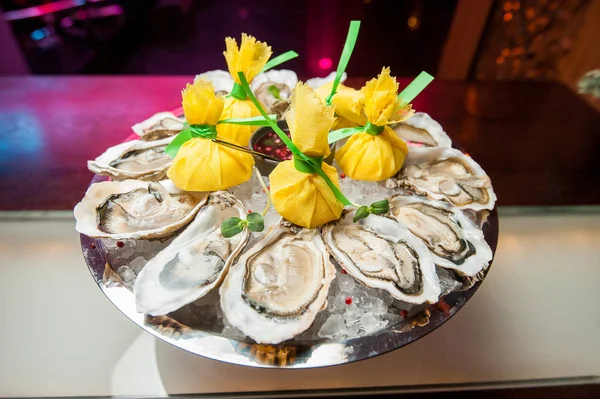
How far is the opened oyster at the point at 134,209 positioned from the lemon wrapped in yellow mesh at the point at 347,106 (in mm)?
449

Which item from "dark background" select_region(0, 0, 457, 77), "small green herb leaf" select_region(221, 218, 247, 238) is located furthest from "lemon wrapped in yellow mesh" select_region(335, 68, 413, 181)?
"dark background" select_region(0, 0, 457, 77)

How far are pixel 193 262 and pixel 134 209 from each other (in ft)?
0.75

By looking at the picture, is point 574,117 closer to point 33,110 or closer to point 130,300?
point 130,300

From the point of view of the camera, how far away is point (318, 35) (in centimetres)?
250

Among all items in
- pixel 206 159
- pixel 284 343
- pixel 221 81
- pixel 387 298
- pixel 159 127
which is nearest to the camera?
pixel 284 343

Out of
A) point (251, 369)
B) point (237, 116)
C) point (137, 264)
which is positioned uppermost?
point (237, 116)

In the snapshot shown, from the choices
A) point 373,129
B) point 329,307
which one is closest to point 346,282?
point 329,307

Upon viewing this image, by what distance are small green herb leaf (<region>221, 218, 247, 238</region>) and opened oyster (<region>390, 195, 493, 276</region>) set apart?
0.37 metres

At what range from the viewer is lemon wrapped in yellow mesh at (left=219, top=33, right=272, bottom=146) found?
1108mm

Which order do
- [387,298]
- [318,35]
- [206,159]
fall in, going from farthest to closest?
[318,35] < [206,159] < [387,298]

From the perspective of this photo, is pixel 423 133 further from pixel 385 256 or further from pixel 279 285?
pixel 279 285

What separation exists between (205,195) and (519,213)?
3.17 ft

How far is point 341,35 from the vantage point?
247 centimetres

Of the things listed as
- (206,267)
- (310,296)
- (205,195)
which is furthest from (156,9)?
(310,296)
